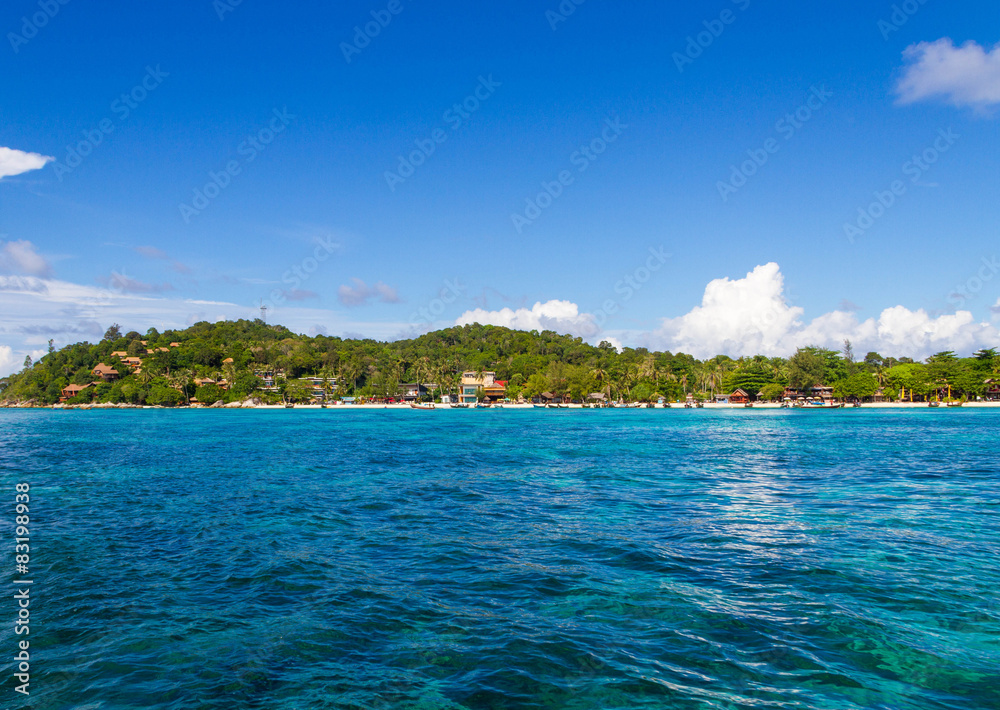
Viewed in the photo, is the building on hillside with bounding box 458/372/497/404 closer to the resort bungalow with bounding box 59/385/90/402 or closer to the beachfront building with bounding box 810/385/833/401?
the beachfront building with bounding box 810/385/833/401

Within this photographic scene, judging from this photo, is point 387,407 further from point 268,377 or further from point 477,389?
point 268,377

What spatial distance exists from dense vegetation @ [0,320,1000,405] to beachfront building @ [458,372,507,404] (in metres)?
3.02

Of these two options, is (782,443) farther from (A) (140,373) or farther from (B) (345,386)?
(A) (140,373)

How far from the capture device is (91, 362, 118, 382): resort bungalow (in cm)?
14612

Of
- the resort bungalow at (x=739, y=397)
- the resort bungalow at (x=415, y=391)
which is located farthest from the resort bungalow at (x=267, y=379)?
the resort bungalow at (x=739, y=397)

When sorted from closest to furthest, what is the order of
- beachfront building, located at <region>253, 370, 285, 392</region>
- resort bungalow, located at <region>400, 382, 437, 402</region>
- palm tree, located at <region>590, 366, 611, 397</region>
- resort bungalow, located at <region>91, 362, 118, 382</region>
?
palm tree, located at <region>590, 366, 611, 397</region>
beachfront building, located at <region>253, 370, 285, 392</region>
resort bungalow, located at <region>91, 362, 118, 382</region>
resort bungalow, located at <region>400, 382, 437, 402</region>

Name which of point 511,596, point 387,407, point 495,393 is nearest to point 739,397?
point 495,393

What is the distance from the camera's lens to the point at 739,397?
13138 centimetres

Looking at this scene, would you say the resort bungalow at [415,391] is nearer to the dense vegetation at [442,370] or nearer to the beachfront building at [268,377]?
the dense vegetation at [442,370]

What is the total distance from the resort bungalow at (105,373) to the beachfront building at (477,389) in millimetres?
93430

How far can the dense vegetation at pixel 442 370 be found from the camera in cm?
12388

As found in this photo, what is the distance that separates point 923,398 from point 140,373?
19229cm

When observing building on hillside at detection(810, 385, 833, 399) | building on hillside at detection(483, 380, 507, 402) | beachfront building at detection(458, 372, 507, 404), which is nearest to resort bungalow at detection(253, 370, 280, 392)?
beachfront building at detection(458, 372, 507, 404)

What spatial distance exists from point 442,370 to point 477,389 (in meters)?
14.7
